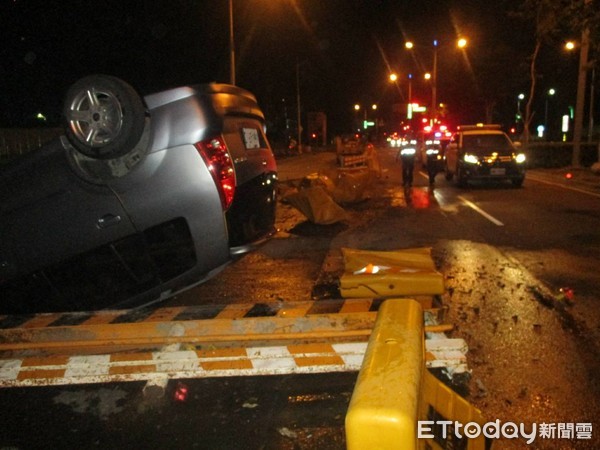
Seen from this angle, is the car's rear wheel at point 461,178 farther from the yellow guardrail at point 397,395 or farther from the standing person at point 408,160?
the yellow guardrail at point 397,395

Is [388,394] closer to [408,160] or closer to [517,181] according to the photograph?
[408,160]

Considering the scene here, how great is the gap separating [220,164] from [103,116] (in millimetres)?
911

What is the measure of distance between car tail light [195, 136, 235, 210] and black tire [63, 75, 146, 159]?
1.61 feet

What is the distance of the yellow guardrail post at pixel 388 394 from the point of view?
1601 millimetres

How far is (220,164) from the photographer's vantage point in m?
4.56

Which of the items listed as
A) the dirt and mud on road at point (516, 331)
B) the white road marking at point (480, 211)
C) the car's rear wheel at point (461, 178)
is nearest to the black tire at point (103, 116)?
the dirt and mud on road at point (516, 331)

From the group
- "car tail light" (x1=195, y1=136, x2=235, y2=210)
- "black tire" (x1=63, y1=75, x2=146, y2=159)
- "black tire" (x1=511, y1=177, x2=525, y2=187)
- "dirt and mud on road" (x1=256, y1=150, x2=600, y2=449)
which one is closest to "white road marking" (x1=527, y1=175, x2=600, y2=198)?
"black tire" (x1=511, y1=177, x2=525, y2=187)

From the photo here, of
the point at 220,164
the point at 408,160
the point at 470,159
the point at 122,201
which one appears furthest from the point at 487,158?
the point at 122,201

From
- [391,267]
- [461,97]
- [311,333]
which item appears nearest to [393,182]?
[391,267]

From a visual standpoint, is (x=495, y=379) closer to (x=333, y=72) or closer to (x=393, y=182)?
(x=393, y=182)

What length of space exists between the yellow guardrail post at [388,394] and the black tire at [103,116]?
2.77 metres

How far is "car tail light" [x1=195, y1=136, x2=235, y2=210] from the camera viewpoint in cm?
446

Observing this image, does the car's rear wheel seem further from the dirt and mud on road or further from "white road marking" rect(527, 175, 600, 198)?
the dirt and mud on road

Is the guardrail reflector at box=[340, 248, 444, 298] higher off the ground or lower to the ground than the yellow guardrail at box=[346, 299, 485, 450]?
lower
